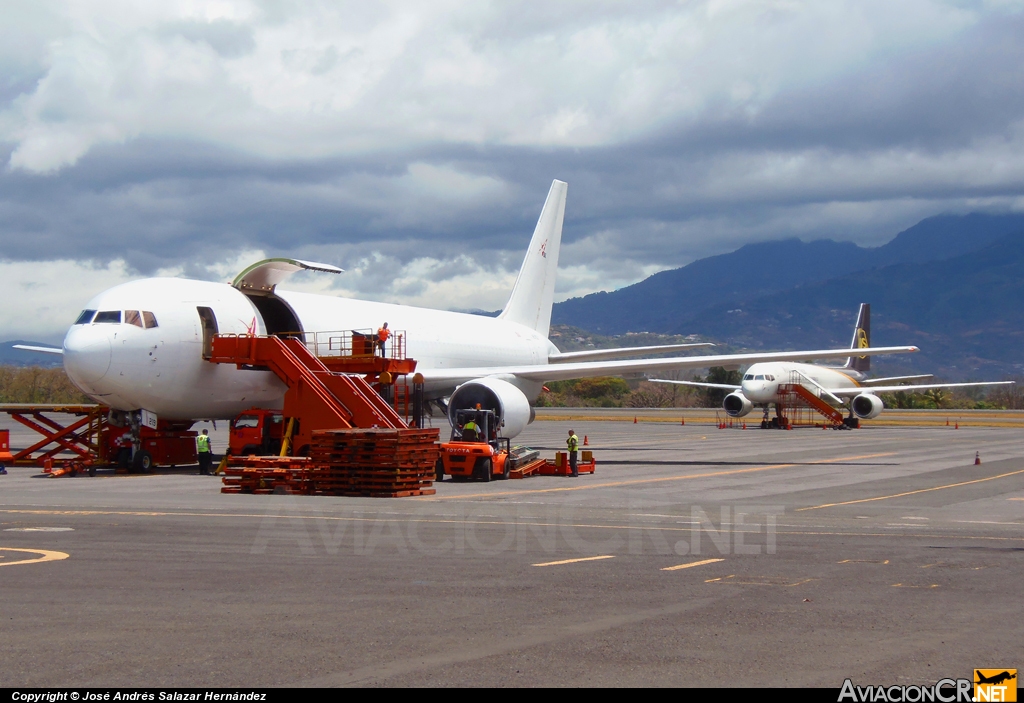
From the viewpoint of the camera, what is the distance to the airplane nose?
80.5ft

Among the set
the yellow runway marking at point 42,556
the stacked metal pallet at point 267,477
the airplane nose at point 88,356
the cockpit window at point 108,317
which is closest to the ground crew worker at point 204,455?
the airplane nose at point 88,356

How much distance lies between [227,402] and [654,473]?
11023mm

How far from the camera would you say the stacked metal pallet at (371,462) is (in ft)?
69.2

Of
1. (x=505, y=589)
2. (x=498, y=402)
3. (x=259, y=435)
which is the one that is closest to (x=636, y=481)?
(x=498, y=402)

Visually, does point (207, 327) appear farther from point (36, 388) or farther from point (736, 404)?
point (36, 388)

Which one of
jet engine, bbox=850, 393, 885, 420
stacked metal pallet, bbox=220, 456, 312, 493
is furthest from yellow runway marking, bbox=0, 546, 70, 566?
jet engine, bbox=850, 393, 885, 420

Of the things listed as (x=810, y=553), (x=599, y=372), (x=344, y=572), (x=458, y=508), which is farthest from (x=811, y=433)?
(x=344, y=572)

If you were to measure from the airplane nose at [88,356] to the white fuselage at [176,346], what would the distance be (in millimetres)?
23

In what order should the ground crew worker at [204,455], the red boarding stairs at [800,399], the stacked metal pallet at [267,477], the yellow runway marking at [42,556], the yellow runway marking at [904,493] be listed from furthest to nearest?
the red boarding stairs at [800,399] < the ground crew worker at [204,455] < the stacked metal pallet at [267,477] < the yellow runway marking at [904,493] < the yellow runway marking at [42,556]

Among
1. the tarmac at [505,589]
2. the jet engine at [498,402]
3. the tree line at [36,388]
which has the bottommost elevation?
the tarmac at [505,589]

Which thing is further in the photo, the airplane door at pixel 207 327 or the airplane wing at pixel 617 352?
the airplane wing at pixel 617 352

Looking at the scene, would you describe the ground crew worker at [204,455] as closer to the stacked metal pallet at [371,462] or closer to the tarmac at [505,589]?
the tarmac at [505,589]

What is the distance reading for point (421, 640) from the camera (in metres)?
8.13

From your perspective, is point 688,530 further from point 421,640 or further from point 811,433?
point 811,433
